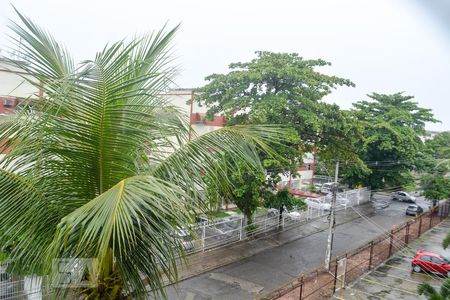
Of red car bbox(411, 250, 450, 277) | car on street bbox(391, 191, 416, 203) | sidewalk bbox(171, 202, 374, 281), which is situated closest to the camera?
sidewalk bbox(171, 202, 374, 281)

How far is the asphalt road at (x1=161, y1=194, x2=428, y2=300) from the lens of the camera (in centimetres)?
1246

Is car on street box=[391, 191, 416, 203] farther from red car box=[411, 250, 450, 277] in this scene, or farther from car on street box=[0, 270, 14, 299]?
car on street box=[0, 270, 14, 299]

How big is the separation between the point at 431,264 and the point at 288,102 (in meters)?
9.07

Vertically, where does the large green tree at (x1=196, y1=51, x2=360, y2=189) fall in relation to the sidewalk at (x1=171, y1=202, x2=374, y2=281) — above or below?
above

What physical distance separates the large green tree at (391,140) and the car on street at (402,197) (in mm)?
4984

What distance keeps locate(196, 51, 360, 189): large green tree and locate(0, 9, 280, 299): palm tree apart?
1119 cm

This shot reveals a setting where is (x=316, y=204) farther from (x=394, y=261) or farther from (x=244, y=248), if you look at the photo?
(x=244, y=248)

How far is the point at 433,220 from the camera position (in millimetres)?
24672

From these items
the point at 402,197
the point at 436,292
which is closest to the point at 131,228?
the point at 436,292

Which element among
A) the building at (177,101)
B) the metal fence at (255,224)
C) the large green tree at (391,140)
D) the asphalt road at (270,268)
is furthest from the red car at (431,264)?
the large green tree at (391,140)

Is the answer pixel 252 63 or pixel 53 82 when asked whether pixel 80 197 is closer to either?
pixel 53 82

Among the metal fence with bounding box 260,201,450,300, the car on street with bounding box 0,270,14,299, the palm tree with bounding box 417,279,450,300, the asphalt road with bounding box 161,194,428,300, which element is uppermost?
the palm tree with bounding box 417,279,450,300

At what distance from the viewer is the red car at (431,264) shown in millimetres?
14758

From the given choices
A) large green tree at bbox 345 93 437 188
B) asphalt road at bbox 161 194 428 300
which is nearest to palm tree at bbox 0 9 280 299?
asphalt road at bbox 161 194 428 300
